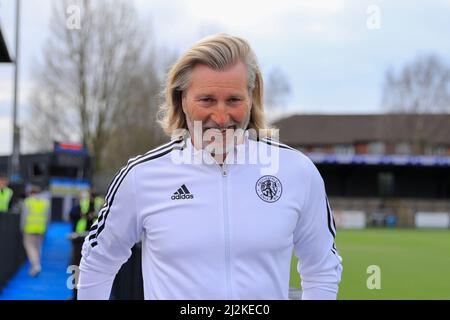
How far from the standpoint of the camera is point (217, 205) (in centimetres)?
228

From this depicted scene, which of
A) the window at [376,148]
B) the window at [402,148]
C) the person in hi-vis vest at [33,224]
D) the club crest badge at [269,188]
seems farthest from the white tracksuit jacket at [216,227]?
the window at [376,148]

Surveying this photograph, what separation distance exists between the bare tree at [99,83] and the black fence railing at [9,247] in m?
24.2

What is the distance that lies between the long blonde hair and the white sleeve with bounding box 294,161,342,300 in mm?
277

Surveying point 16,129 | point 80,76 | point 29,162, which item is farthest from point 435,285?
point 80,76

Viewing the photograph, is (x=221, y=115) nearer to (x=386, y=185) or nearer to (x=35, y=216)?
(x=35, y=216)

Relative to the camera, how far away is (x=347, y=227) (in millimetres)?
41031

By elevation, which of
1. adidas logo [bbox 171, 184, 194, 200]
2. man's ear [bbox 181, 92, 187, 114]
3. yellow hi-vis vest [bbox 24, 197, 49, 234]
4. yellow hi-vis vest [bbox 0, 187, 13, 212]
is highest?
man's ear [bbox 181, 92, 187, 114]

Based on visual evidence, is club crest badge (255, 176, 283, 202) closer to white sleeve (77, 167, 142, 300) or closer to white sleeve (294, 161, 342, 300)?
white sleeve (294, 161, 342, 300)

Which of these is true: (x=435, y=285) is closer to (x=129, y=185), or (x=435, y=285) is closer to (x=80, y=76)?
(x=129, y=185)

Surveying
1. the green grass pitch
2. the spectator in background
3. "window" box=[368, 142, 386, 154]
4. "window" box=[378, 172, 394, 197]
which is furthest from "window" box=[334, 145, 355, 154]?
the spectator in background

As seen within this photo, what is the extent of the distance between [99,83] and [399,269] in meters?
28.5

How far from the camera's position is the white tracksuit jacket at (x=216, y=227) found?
7.32 ft

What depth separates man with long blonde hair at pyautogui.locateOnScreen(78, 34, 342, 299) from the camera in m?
2.24

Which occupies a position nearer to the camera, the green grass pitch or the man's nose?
the man's nose
